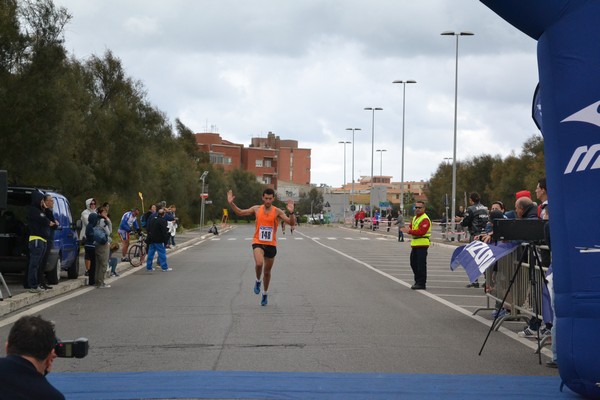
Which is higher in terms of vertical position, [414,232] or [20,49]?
[20,49]

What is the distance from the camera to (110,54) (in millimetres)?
36312

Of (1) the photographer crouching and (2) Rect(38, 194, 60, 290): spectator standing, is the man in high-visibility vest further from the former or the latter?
(1) the photographer crouching

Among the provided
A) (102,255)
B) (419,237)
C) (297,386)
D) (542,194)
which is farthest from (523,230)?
(102,255)

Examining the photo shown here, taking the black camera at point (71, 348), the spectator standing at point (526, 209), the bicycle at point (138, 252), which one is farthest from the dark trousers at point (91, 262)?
the black camera at point (71, 348)

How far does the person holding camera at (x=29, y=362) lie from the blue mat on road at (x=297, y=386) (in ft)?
11.8

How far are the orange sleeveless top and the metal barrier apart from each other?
145 inches

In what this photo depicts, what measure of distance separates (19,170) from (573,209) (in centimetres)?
1792

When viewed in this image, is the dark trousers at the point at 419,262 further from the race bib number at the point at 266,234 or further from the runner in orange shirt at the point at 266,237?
the race bib number at the point at 266,234

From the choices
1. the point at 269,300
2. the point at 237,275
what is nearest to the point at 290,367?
the point at 269,300

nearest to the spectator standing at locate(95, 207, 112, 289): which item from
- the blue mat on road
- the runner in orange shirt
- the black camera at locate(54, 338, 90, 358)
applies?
the runner in orange shirt

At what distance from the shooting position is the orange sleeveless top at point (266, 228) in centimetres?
1498

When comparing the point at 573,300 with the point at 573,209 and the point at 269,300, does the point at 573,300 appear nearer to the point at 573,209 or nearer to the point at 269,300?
the point at 573,209

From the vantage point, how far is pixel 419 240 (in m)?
17.9

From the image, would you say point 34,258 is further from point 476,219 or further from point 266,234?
point 476,219
